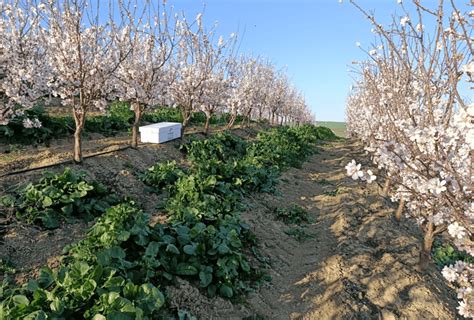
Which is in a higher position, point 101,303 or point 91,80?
point 91,80

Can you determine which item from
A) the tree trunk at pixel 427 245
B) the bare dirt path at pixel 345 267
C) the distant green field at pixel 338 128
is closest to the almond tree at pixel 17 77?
the bare dirt path at pixel 345 267

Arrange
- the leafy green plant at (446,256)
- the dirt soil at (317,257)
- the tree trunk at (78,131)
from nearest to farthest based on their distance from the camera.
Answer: the dirt soil at (317,257), the leafy green plant at (446,256), the tree trunk at (78,131)

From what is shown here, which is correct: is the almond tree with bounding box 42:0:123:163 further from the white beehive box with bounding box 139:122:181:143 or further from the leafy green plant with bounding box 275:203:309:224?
the leafy green plant with bounding box 275:203:309:224

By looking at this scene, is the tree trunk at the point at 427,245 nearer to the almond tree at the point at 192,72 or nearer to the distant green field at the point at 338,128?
the almond tree at the point at 192,72

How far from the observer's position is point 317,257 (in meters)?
6.50

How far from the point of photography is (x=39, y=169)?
766 cm

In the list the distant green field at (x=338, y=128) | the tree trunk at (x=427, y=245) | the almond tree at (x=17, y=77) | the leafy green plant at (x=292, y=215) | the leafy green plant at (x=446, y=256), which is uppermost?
the almond tree at (x=17, y=77)

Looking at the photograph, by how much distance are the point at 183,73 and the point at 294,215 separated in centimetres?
900

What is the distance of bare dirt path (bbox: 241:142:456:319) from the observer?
193 inches

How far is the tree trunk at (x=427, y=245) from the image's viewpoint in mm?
5762

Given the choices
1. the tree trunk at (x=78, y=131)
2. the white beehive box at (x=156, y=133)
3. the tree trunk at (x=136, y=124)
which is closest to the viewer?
the tree trunk at (x=78, y=131)

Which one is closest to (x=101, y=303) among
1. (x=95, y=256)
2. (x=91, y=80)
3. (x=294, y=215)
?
(x=95, y=256)

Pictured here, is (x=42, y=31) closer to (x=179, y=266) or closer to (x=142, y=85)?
(x=142, y=85)

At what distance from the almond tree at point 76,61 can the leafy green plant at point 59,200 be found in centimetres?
198
